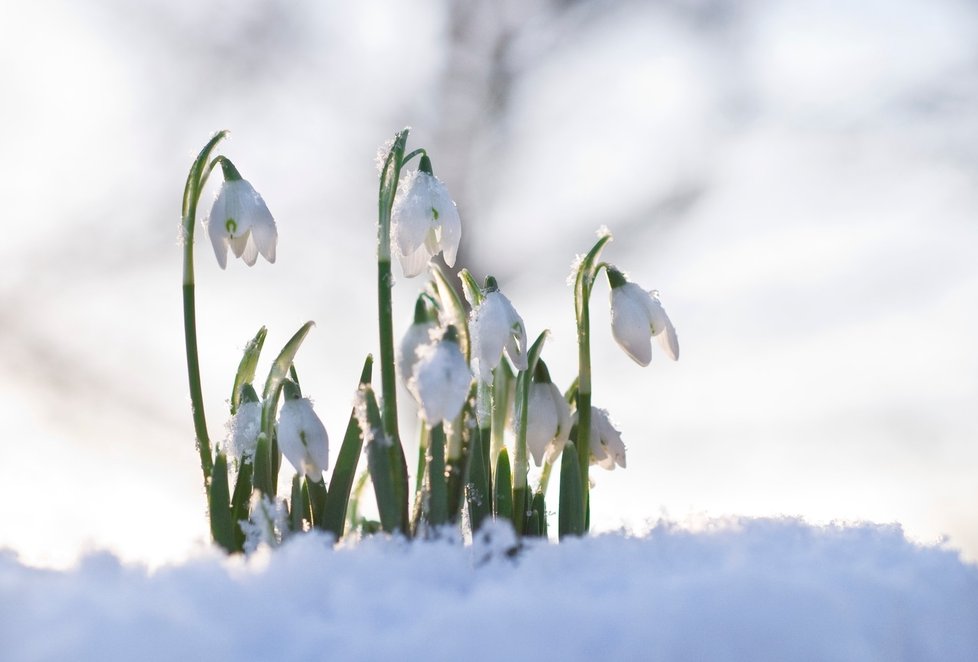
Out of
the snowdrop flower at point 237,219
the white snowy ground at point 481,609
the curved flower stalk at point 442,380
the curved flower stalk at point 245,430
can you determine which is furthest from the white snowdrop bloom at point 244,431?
the white snowy ground at point 481,609

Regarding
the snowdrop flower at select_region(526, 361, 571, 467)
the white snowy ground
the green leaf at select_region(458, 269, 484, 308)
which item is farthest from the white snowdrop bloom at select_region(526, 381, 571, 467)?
the white snowy ground

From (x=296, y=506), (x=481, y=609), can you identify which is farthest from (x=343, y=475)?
(x=481, y=609)

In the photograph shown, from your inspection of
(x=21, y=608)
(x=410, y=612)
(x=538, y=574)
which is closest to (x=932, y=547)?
(x=538, y=574)

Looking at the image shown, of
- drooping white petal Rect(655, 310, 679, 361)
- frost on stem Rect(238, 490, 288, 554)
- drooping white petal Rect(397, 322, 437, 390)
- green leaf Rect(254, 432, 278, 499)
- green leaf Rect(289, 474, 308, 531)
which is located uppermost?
drooping white petal Rect(655, 310, 679, 361)

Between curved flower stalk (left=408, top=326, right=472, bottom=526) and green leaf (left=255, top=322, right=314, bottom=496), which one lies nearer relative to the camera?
curved flower stalk (left=408, top=326, right=472, bottom=526)

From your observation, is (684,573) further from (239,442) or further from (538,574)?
(239,442)

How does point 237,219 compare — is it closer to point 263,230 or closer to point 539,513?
point 263,230

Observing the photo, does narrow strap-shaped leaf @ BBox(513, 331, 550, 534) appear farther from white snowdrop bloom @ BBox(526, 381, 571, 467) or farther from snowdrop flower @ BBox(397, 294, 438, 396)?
snowdrop flower @ BBox(397, 294, 438, 396)
